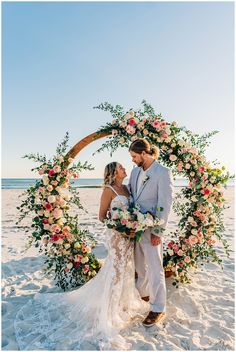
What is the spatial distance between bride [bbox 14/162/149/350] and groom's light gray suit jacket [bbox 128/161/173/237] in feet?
0.74

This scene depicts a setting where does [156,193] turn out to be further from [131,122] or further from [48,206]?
[48,206]

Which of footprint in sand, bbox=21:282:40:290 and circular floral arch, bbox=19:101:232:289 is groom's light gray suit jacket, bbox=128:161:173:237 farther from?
footprint in sand, bbox=21:282:40:290

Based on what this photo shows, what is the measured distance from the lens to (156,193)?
426cm

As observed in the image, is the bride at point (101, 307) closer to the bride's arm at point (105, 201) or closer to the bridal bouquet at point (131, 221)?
the bride's arm at point (105, 201)

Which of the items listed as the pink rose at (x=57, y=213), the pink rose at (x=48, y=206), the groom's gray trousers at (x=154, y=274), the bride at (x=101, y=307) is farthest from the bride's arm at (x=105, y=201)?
the pink rose at (x=48, y=206)

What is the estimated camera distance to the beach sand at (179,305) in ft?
12.2

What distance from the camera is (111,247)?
4219 mm

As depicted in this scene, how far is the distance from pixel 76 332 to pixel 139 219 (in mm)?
1488

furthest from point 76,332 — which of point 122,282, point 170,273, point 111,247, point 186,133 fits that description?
point 186,133

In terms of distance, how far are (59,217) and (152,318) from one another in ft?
6.05

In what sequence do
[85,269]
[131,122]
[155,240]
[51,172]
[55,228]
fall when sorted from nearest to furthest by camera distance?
1. [155,240]
2. [55,228]
3. [51,172]
4. [85,269]
5. [131,122]

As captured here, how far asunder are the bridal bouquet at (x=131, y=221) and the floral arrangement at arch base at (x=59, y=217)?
1007mm

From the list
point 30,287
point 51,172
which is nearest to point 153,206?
point 51,172

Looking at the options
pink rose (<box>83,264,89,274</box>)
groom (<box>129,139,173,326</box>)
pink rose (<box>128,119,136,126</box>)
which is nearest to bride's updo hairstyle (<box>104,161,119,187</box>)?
groom (<box>129,139,173,326</box>)
